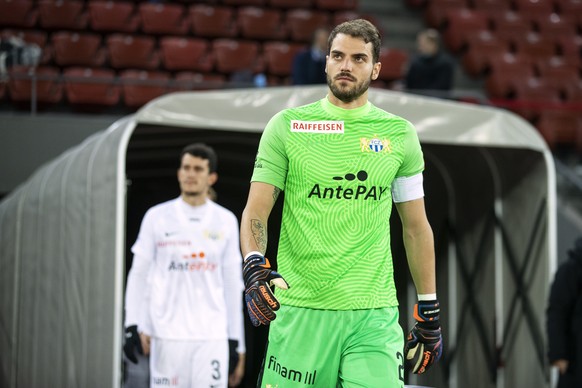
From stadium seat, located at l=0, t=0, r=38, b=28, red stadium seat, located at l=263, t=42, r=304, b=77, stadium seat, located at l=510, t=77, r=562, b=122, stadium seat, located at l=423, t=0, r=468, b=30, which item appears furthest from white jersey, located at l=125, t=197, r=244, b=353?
stadium seat, located at l=423, t=0, r=468, b=30

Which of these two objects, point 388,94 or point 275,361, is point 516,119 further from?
point 275,361

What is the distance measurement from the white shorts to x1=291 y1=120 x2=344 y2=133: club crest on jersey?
340 cm

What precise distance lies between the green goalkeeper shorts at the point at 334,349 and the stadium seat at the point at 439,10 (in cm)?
1503

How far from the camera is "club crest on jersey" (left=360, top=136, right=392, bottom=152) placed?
447 centimetres

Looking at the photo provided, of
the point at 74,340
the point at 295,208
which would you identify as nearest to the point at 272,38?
the point at 74,340

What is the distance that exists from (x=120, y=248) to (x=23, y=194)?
401 centimetres

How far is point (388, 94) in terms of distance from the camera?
884cm

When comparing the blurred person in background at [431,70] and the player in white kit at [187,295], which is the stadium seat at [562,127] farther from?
the player in white kit at [187,295]

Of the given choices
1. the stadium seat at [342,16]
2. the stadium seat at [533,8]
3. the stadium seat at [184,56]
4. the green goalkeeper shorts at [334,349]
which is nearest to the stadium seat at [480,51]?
the stadium seat at [533,8]

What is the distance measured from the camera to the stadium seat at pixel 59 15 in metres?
16.3

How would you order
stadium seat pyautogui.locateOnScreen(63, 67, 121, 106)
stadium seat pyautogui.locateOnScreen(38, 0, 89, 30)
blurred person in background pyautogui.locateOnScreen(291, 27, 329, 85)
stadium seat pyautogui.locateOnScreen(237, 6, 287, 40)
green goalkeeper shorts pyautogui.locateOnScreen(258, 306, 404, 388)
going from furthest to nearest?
1. stadium seat pyautogui.locateOnScreen(237, 6, 287, 40)
2. stadium seat pyautogui.locateOnScreen(38, 0, 89, 30)
3. stadium seat pyautogui.locateOnScreen(63, 67, 121, 106)
4. blurred person in background pyautogui.locateOnScreen(291, 27, 329, 85)
5. green goalkeeper shorts pyautogui.locateOnScreen(258, 306, 404, 388)

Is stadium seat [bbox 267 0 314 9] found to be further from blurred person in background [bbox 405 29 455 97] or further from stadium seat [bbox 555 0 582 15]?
blurred person in background [bbox 405 29 455 97]

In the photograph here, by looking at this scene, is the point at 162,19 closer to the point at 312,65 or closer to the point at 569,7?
the point at 312,65

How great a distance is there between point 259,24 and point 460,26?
12.1 feet
